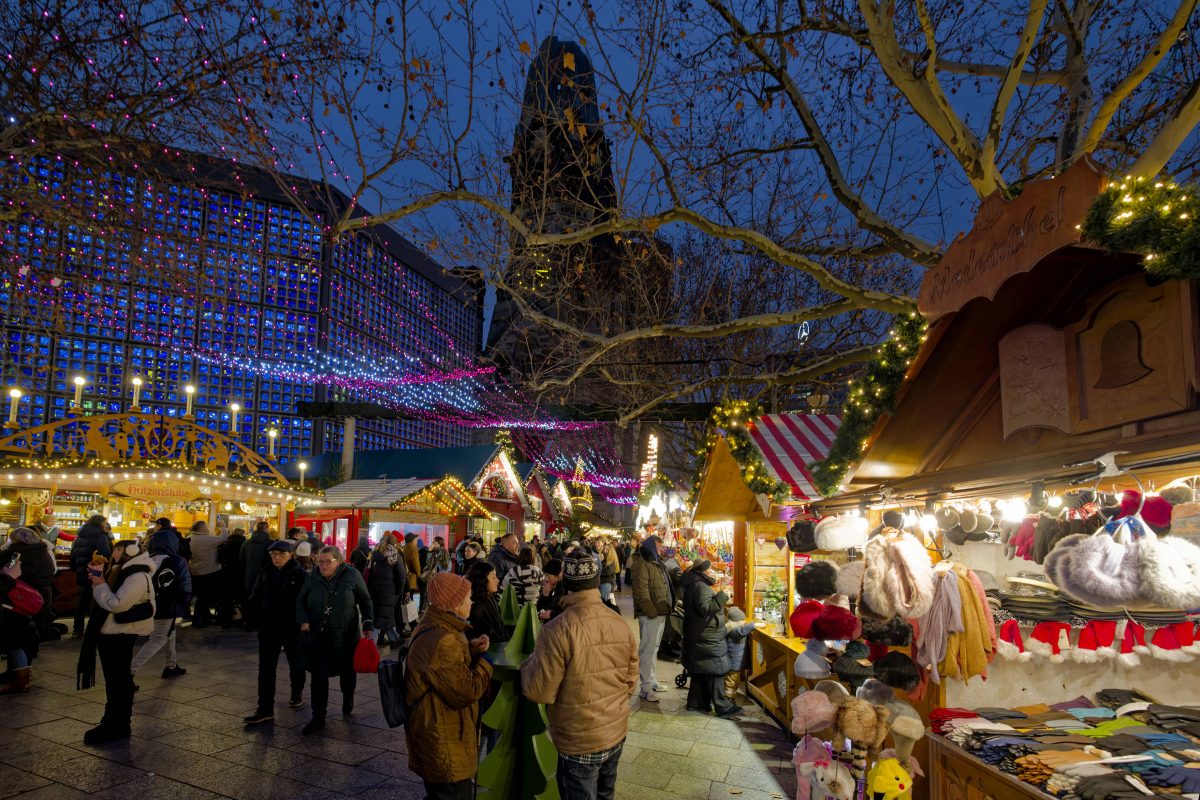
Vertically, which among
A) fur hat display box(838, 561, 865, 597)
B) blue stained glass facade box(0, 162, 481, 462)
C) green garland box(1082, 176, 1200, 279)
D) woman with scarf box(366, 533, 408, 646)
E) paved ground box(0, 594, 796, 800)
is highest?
blue stained glass facade box(0, 162, 481, 462)

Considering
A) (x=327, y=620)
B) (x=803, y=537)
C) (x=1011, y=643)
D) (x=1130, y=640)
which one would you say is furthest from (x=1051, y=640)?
(x=327, y=620)

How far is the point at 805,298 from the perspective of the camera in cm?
1761

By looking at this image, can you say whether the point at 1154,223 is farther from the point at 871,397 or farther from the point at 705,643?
the point at 705,643

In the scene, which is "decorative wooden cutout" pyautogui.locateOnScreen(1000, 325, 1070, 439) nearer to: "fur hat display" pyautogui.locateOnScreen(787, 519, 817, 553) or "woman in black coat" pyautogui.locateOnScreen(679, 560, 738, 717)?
"fur hat display" pyautogui.locateOnScreen(787, 519, 817, 553)

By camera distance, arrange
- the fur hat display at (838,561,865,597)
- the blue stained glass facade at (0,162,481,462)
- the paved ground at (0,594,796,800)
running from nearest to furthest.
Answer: the paved ground at (0,594,796,800), the fur hat display at (838,561,865,597), the blue stained glass facade at (0,162,481,462)

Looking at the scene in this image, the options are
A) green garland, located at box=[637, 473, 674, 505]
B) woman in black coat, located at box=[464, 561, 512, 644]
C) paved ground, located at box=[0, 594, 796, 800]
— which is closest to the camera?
paved ground, located at box=[0, 594, 796, 800]

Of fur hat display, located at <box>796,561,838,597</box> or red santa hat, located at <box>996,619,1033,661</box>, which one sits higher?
fur hat display, located at <box>796,561,838,597</box>

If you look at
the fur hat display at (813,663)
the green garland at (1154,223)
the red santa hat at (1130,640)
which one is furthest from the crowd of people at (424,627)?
the red santa hat at (1130,640)

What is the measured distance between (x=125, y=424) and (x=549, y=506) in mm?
21881

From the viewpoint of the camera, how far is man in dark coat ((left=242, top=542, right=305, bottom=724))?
6.19m

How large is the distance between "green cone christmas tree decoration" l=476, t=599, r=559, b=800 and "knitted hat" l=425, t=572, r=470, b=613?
436mm

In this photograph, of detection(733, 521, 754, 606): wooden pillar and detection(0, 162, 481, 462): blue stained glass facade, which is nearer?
detection(733, 521, 754, 606): wooden pillar

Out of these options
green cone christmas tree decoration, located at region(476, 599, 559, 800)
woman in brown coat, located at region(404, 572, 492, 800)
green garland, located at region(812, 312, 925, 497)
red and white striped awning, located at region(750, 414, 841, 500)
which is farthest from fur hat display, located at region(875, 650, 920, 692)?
woman in brown coat, located at region(404, 572, 492, 800)

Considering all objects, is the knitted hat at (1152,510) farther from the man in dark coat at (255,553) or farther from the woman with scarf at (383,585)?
the man in dark coat at (255,553)
